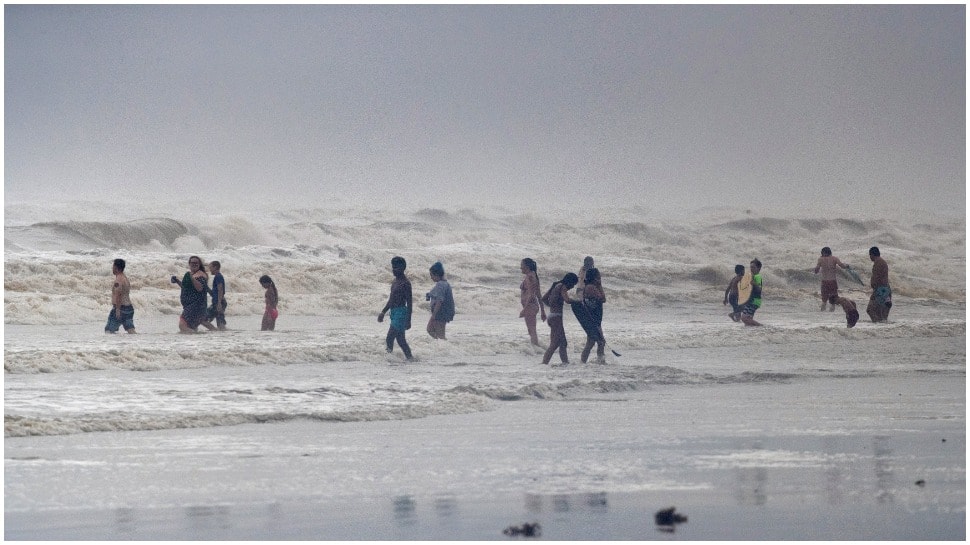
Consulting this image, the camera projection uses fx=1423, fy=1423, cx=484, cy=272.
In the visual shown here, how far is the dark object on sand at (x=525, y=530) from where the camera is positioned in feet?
19.2

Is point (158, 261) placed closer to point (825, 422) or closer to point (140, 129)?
point (140, 129)

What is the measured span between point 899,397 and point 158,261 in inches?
1211

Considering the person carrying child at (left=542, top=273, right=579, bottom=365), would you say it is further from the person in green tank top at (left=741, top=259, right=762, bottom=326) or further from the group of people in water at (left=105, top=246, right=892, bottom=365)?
the person in green tank top at (left=741, top=259, right=762, bottom=326)

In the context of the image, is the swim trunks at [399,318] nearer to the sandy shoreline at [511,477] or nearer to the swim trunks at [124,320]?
the sandy shoreline at [511,477]

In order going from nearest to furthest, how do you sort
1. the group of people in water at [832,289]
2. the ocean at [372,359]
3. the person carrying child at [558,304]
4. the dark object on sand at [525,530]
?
the dark object on sand at [525,530], the ocean at [372,359], the person carrying child at [558,304], the group of people in water at [832,289]

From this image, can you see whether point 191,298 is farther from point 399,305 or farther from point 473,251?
point 473,251

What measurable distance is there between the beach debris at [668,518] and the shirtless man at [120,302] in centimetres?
1185

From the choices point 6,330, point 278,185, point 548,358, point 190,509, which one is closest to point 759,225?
point 278,185

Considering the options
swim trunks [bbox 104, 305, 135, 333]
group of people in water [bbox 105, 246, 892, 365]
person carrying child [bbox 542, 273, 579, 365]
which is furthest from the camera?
swim trunks [bbox 104, 305, 135, 333]

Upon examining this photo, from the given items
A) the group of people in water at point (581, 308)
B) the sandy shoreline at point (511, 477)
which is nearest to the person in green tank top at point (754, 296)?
the group of people in water at point (581, 308)

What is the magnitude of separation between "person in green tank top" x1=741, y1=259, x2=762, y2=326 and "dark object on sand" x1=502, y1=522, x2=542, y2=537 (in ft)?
47.9

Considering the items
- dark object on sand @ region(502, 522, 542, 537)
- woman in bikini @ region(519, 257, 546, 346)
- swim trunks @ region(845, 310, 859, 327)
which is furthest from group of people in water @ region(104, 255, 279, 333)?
dark object on sand @ region(502, 522, 542, 537)

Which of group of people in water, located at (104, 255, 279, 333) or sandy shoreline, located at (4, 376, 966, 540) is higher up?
group of people in water, located at (104, 255, 279, 333)

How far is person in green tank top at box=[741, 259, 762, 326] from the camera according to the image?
66.5 ft
